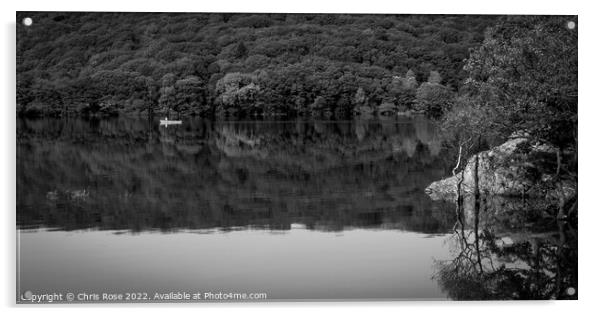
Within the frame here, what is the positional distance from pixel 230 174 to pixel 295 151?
4.33 ft

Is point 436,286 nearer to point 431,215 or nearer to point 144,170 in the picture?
point 431,215

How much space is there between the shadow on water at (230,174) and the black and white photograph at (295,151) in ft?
0.18

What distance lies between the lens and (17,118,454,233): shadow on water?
12.6m

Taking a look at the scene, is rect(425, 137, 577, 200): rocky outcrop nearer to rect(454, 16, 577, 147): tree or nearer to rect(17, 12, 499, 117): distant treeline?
rect(454, 16, 577, 147): tree

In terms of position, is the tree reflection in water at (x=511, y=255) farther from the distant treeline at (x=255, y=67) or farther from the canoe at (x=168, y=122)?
the canoe at (x=168, y=122)

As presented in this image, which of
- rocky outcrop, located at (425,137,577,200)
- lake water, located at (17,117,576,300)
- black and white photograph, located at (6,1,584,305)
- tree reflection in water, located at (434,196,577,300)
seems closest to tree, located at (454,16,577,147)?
black and white photograph, located at (6,1,584,305)

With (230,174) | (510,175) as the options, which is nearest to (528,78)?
(510,175)

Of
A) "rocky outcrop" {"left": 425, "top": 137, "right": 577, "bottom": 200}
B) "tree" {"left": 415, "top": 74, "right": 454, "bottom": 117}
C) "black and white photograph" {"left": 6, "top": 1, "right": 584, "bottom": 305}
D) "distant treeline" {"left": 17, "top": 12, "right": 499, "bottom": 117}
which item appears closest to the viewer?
"black and white photograph" {"left": 6, "top": 1, "right": 584, "bottom": 305}

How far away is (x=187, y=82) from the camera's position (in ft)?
42.7

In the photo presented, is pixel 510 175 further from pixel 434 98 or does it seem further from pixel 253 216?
pixel 253 216

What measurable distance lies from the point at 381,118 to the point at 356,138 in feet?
3.49

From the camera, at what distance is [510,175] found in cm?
1359

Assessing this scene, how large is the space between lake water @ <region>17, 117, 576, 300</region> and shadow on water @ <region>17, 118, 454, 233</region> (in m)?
0.04

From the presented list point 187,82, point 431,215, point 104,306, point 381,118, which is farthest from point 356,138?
point 104,306
